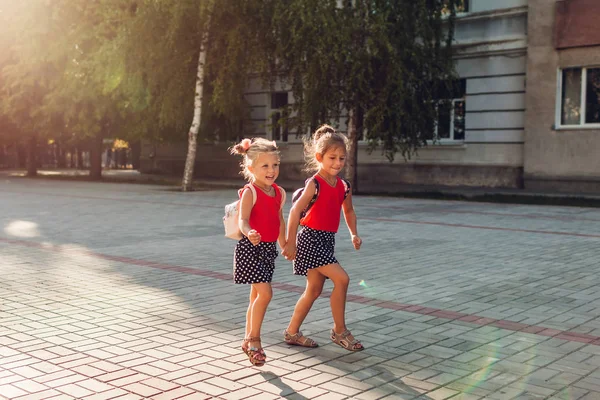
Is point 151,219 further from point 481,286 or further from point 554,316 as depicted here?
point 554,316

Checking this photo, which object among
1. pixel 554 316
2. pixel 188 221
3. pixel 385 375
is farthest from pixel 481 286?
pixel 188 221

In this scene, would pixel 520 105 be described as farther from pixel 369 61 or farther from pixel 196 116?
pixel 196 116

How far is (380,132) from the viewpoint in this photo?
69.7 ft

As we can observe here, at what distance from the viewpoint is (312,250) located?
5508 mm

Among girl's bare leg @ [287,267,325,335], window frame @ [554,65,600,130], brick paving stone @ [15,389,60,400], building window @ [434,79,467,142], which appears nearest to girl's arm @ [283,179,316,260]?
girl's bare leg @ [287,267,325,335]

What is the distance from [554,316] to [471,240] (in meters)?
5.53

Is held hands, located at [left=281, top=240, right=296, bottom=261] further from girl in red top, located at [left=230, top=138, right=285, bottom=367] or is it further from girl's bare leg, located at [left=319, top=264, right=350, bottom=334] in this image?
girl's bare leg, located at [left=319, top=264, right=350, bottom=334]

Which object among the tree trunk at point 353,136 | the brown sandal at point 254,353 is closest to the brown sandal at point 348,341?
the brown sandal at point 254,353

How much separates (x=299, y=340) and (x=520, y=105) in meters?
20.5

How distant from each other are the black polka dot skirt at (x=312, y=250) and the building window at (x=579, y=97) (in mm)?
19427

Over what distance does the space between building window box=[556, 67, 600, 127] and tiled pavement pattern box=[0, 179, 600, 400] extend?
11.2 m

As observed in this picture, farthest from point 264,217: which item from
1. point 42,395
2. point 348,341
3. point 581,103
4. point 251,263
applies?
point 581,103

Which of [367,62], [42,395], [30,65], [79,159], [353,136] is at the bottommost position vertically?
[42,395]

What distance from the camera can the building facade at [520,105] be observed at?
2292cm
